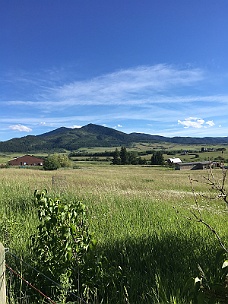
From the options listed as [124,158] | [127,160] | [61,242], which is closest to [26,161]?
[124,158]

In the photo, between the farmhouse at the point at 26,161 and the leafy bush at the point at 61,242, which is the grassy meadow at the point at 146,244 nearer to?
the leafy bush at the point at 61,242

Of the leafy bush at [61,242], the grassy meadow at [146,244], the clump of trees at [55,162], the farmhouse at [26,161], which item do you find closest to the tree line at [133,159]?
the clump of trees at [55,162]

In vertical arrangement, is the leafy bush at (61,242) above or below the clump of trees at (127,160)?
above

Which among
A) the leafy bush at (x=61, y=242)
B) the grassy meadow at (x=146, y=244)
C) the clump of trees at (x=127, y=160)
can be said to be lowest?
the clump of trees at (x=127, y=160)

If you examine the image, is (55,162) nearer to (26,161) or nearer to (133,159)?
(133,159)

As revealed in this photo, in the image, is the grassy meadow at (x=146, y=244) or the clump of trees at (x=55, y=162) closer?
the grassy meadow at (x=146, y=244)

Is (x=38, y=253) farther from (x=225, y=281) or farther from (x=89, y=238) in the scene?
(x=225, y=281)

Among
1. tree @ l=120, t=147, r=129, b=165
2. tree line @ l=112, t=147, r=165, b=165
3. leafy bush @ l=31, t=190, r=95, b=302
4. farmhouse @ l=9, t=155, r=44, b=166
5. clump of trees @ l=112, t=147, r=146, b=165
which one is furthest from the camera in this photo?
farmhouse @ l=9, t=155, r=44, b=166

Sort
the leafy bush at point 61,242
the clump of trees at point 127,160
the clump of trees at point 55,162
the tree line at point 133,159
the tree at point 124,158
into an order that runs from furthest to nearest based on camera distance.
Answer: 1. the tree at point 124,158
2. the clump of trees at point 127,160
3. the tree line at point 133,159
4. the clump of trees at point 55,162
5. the leafy bush at point 61,242

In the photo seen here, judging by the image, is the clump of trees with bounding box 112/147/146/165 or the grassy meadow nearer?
the grassy meadow

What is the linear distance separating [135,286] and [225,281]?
285 centimetres

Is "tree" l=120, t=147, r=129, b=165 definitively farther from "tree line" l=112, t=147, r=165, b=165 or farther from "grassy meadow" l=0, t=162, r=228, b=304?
"grassy meadow" l=0, t=162, r=228, b=304

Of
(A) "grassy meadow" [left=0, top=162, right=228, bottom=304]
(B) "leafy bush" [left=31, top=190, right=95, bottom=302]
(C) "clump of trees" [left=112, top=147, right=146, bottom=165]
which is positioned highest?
(B) "leafy bush" [left=31, top=190, right=95, bottom=302]

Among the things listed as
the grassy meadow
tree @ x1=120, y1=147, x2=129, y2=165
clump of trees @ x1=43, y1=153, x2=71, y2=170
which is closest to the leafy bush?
the grassy meadow
